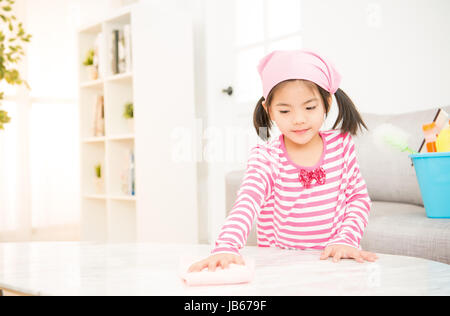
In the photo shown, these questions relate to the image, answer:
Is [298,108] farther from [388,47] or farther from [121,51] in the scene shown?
[121,51]

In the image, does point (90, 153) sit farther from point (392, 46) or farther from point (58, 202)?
point (392, 46)

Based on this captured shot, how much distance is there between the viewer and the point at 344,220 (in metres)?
1.03

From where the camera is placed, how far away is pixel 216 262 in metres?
0.71

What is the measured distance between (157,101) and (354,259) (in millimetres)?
2379

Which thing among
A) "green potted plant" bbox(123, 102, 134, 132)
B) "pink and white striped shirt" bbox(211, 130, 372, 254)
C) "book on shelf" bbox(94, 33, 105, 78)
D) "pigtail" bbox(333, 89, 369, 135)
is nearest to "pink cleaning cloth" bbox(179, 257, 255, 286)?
"pink and white striped shirt" bbox(211, 130, 372, 254)

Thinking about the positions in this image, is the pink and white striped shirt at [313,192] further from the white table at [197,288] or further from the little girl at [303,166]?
the white table at [197,288]

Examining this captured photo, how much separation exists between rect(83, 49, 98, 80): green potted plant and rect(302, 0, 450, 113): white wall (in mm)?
1542

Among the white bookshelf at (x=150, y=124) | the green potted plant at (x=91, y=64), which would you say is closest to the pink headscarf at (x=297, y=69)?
the white bookshelf at (x=150, y=124)

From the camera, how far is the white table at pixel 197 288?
607 millimetres

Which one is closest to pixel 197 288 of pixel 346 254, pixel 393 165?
pixel 346 254

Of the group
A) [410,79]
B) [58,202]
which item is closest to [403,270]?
[410,79]

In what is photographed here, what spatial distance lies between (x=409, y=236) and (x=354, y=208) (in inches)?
16.3

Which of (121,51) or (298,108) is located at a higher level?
(121,51)

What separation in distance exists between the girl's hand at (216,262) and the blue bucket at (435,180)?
0.86 metres
